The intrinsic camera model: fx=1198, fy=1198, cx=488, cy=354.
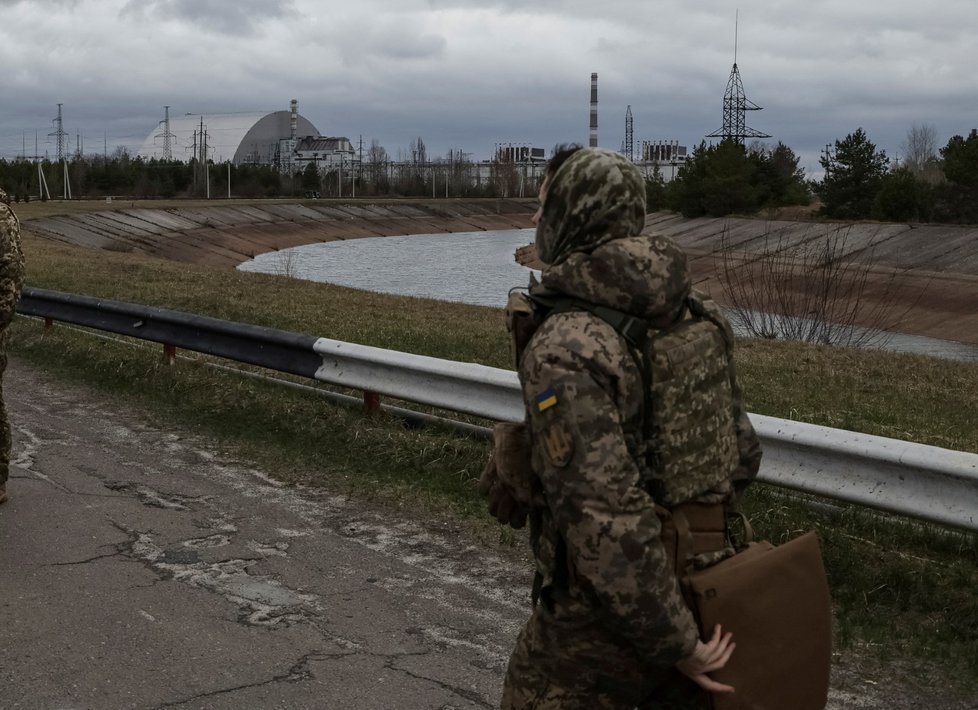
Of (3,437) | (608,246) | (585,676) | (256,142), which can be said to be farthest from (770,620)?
(256,142)

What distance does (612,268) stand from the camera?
2.41 meters

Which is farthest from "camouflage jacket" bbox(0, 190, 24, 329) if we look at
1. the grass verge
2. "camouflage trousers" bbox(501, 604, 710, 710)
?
"camouflage trousers" bbox(501, 604, 710, 710)

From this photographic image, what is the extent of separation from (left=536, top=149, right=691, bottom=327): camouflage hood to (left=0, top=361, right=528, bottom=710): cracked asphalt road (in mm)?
2011

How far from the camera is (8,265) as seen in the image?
6.16 metres

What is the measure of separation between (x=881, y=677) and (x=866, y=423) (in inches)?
166

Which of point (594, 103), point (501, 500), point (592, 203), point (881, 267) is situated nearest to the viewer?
point (592, 203)

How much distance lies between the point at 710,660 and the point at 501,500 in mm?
588

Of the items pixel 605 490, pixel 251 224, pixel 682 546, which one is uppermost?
pixel 251 224

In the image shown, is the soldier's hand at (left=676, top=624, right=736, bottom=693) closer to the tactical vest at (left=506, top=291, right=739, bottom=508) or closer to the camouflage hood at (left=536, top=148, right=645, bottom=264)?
the tactical vest at (left=506, top=291, right=739, bottom=508)

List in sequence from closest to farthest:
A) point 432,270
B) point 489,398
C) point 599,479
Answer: point 599,479, point 489,398, point 432,270

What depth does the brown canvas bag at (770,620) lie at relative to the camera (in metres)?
2.43

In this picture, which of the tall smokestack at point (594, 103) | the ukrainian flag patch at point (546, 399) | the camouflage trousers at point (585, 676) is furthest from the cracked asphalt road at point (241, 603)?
the tall smokestack at point (594, 103)

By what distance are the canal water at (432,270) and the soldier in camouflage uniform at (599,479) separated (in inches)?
645

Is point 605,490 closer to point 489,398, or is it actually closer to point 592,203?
point 592,203
